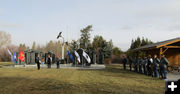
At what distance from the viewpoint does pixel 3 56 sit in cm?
5984

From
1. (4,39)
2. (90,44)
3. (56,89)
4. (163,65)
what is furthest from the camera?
(4,39)

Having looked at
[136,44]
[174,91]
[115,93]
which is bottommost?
[115,93]

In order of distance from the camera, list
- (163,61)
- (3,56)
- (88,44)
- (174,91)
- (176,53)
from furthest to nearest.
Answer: (3,56)
(88,44)
(176,53)
(163,61)
(174,91)

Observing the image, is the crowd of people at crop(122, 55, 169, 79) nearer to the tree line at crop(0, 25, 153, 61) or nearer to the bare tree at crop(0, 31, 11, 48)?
the tree line at crop(0, 25, 153, 61)

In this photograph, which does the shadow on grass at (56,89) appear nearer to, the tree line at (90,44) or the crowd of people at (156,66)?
the crowd of people at (156,66)

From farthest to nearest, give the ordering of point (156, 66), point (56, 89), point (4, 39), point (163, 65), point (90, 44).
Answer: point (4, 39) → point (90, 44) → point (156, 66) → point (163, 65) → point (56, 89)

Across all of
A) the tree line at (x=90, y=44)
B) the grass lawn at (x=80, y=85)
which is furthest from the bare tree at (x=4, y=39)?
the grass lawn at (x=80, y=85)

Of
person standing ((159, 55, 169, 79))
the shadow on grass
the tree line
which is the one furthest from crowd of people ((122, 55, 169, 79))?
the tree line

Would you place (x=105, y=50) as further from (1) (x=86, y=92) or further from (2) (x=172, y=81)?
(2) (x=172, y=81)

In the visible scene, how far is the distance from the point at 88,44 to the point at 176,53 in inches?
1222

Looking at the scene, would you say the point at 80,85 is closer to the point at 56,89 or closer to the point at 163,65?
the point at 56,89

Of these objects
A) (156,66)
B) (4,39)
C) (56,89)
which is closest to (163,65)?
(156,66)

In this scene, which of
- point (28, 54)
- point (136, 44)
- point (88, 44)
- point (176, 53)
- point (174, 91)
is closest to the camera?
point (174, 91)

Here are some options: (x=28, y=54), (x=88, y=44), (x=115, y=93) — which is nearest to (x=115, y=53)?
(x=88, y=44)
